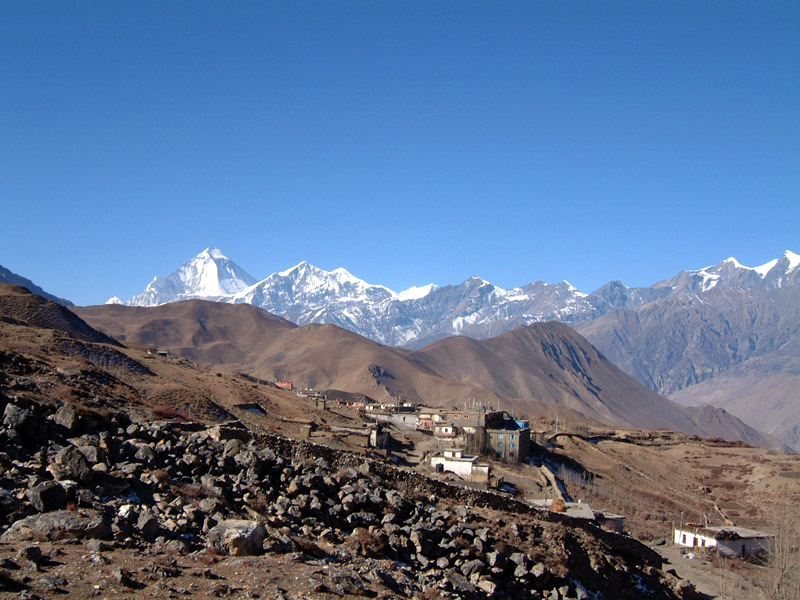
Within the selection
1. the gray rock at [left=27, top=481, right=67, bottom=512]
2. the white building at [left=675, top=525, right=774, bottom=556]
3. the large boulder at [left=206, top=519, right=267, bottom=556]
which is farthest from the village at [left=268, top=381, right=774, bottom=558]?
the gray rock at [left=27, top=481, right=67, bottom=512]

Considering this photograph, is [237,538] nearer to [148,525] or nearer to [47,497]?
[148,525]

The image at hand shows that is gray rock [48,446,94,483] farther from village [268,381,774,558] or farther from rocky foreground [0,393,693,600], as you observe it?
village [268,381,774,558]

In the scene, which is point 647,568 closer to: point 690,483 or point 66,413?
point 66,413

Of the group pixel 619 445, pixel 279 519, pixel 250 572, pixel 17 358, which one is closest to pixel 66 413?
pixel 279 519

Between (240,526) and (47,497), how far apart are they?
296cm

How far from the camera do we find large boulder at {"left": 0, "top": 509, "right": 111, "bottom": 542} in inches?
387

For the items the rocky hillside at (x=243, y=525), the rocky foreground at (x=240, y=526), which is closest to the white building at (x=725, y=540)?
the rocky hillside at (x=243, y=525)

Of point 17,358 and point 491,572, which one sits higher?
point 17,358

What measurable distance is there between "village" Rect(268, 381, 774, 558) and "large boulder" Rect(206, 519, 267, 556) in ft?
45.9

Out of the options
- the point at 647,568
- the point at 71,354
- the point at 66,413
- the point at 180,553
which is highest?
the point at 71,354

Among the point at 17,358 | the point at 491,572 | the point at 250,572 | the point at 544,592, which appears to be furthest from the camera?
the point at 17,358

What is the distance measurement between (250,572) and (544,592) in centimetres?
783

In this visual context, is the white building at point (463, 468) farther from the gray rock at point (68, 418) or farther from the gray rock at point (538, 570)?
the gray rock at point (68, 418)

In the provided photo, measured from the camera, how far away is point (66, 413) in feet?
48.3
